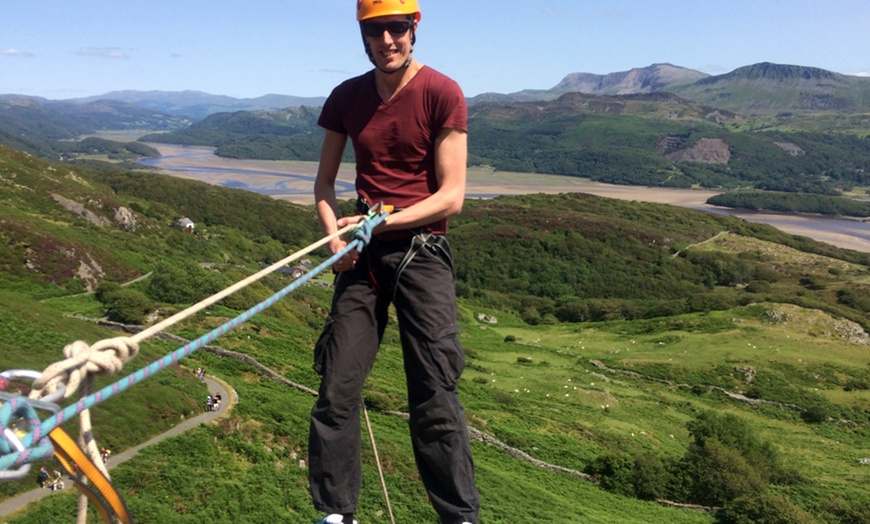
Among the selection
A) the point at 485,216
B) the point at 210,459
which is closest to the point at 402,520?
the point at 210,459

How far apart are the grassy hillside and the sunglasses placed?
36.5ft

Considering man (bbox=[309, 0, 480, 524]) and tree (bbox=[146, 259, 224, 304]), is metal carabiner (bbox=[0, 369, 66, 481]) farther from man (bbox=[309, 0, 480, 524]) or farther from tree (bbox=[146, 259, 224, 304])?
tree (bbox=[146, 259, 224, 304])

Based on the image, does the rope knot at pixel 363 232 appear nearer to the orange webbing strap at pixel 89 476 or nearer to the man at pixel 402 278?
the man at pixel 402 278

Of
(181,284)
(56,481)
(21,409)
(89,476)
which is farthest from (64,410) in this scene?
(181,284)

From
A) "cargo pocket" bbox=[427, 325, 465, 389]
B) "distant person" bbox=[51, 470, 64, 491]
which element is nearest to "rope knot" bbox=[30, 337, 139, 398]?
"cargo pocket" bbox=[427, 325, 465, 389]

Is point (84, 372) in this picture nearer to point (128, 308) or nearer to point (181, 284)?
point (128, 308)

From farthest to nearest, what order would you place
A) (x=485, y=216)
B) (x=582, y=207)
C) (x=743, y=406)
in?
(x=582, y=207)
(x=485, y=216)
(x=743, y=406)

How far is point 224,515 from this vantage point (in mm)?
13359

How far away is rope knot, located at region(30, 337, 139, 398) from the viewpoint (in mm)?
2258

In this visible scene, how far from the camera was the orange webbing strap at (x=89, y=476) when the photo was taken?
2135 mm

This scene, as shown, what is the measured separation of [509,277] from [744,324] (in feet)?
133

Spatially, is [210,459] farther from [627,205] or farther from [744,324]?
[627,205]

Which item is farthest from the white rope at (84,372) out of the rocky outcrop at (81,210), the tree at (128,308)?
the rocky outcrop at (81,210)

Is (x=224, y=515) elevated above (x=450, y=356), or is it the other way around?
(x=450, y=356)
